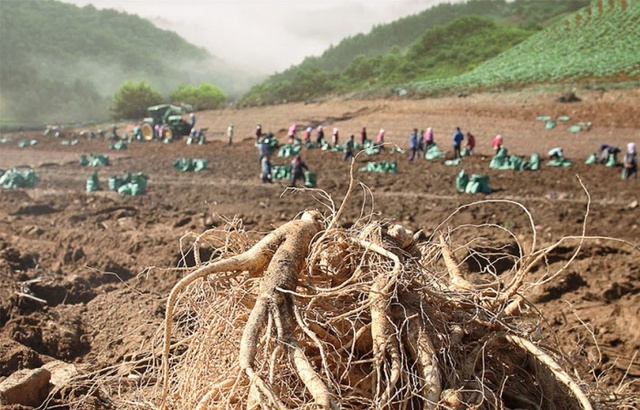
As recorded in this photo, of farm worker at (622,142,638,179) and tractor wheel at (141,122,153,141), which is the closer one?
farm worker at (622,142,638,179)

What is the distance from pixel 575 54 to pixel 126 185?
30518mm

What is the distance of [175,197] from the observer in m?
12.6

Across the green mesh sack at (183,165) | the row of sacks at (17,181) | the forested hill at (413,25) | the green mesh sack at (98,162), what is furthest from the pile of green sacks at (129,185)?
the forested hill at (413,25)

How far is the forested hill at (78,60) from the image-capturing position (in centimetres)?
7894

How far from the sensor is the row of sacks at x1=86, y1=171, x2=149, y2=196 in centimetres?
1312

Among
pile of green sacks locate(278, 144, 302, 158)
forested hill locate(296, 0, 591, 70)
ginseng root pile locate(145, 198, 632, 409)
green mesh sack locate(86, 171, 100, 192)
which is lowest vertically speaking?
pile of green sacks locate(278, 144, 302, 158)

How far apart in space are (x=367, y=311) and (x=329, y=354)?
1.01 feet

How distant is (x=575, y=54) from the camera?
1374 inches

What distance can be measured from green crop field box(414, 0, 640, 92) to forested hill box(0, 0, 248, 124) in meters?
53.8

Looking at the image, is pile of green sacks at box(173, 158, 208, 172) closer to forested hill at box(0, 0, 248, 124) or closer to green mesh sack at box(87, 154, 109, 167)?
green mesh sack at box(87, 154, 109, 167)

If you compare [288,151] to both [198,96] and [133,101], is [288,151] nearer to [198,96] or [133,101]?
[133,101]

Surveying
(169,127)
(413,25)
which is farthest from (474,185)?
(413,25)

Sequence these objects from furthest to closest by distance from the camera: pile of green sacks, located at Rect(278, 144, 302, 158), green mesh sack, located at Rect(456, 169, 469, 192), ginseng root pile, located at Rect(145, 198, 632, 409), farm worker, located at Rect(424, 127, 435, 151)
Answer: pile of green sacks, located at Rect(278, 144, 302, 158) → farm worker, located at Rect(424, 127, 435, 151) → green mesh sack, located at Rect(456, 169, 469, 192) → ginseng root pile, located at Rect(145, 198, 632, 409)

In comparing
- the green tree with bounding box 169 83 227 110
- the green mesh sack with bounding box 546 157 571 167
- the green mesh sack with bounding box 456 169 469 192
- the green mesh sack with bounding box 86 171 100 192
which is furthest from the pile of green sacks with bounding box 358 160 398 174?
the green tree with bounding box 169 83 227 110
